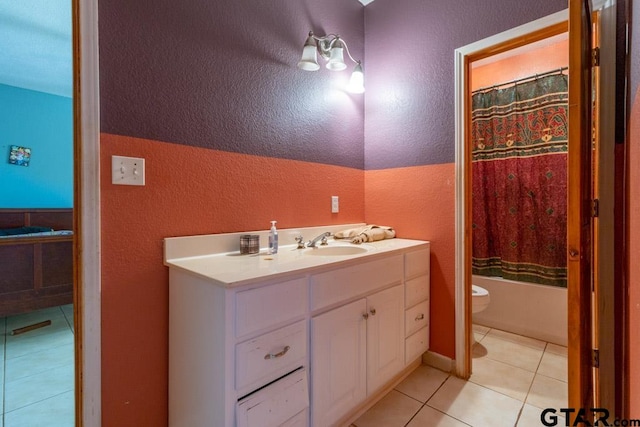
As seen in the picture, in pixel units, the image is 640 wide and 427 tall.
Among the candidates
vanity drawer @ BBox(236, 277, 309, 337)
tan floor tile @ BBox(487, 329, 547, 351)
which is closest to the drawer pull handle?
vanity drawer @ BBox(236, 277, 309, 337)

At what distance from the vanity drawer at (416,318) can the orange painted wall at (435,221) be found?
3.1 inches

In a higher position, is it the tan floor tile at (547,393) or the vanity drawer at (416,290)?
the vanity drawer at (416,290)

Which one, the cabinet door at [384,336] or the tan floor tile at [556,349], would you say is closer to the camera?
the cabinet door at [384,336]

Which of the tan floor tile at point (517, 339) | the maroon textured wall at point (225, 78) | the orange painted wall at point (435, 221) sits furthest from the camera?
the tan floor tile at point (517, 339)

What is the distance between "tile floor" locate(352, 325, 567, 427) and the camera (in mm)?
1417

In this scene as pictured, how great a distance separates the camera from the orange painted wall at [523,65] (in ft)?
7.85

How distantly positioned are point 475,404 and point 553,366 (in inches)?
30.4

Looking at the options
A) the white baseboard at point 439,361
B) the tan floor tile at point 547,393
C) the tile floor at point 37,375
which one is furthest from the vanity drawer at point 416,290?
the tile floor at point 37,375

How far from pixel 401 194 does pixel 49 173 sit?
4.14m

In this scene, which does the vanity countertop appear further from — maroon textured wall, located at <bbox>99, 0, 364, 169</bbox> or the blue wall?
the blue wall

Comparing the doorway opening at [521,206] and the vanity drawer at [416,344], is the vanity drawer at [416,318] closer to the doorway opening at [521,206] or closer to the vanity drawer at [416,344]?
the vanity drawer at [416,344]

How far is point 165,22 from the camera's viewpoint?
127 cm

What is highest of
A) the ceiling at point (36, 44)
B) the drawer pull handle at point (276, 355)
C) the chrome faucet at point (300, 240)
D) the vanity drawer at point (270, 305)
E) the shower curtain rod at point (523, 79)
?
the ceiling at point (36, 44)

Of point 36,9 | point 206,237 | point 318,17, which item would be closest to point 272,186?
point 206,237
